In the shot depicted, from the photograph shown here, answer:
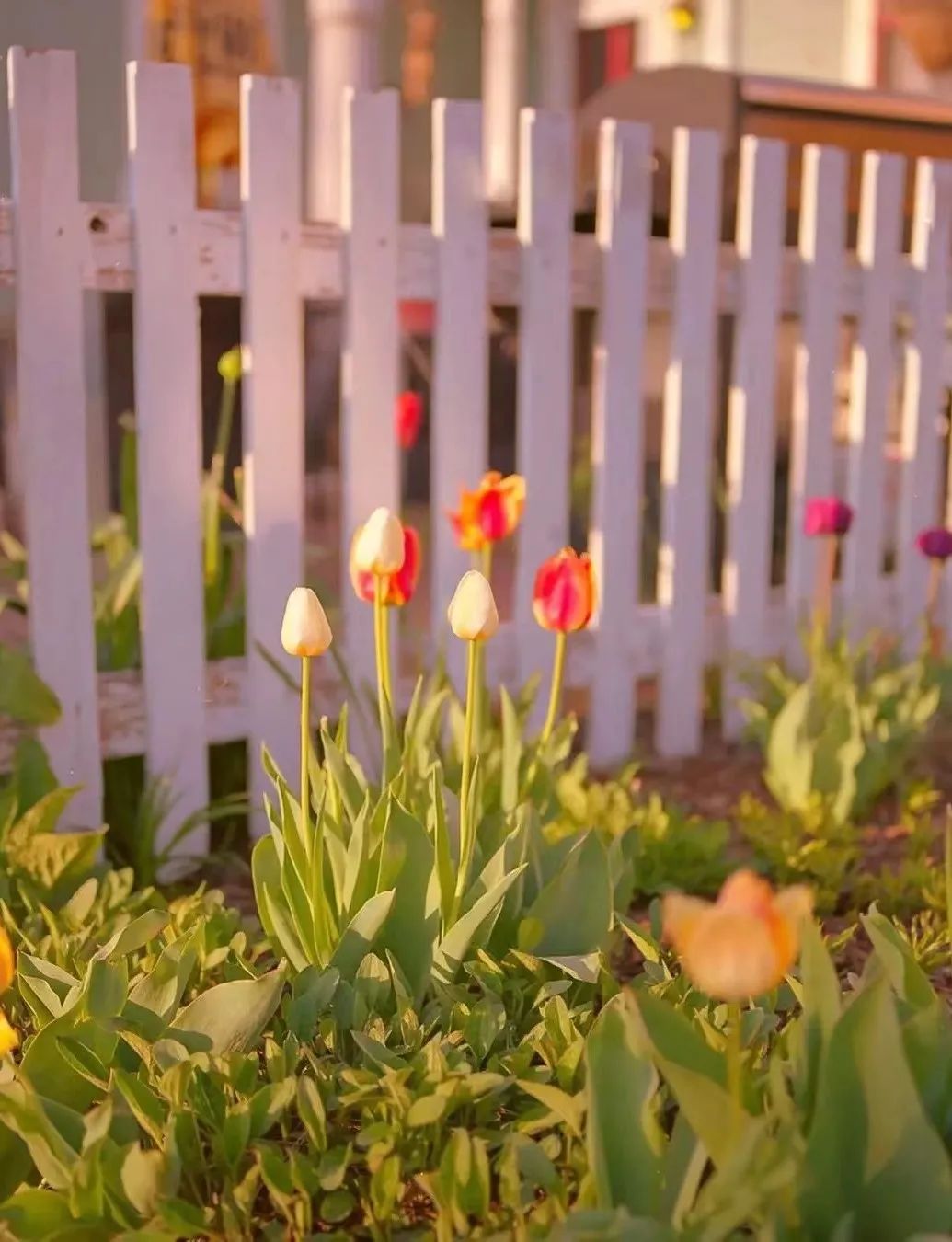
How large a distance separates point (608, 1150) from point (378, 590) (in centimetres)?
78

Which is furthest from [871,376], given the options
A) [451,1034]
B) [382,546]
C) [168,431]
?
[451,1034]

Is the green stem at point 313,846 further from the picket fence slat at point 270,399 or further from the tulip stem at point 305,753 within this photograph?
the picket fence slat at point 270,399

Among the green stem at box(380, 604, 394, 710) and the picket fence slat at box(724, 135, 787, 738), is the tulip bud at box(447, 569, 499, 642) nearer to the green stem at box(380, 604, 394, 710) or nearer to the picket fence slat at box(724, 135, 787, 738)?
the green stem at box(380, 604, 394, 710)

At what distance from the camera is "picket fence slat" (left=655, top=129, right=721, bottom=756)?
3359mm

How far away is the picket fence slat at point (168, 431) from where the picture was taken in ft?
8.48

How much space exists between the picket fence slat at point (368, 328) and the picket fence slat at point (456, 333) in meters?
0.11

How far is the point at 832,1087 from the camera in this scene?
123 cm

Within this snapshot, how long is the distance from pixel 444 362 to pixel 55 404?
2.82 ft

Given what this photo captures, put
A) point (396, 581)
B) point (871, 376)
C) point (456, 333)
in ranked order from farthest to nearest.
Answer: point (871, 376)
point (456, 333)
point (396, 581)

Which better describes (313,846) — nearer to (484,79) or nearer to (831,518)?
(831,518)

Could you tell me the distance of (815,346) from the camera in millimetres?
3721

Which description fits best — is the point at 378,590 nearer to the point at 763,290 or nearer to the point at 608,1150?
the point at 608,1150

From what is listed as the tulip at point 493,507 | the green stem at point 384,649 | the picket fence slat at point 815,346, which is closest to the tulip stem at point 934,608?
the picket fence slat at point 815,346

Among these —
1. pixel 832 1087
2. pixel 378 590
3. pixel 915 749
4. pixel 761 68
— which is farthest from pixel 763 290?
pixel 761 68
